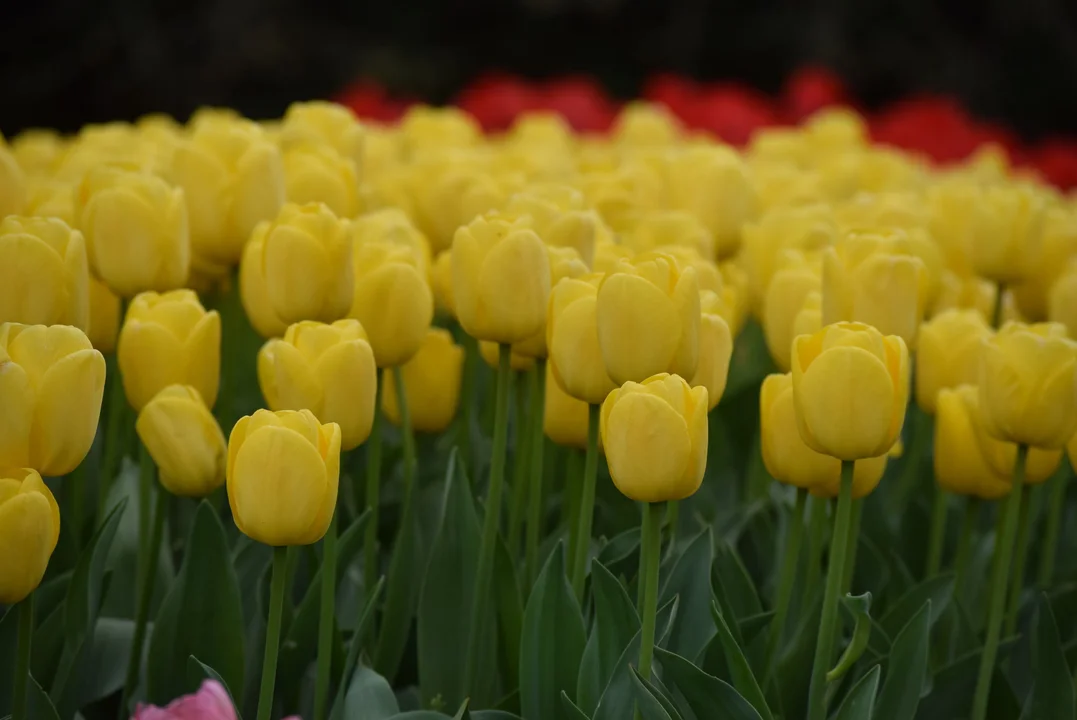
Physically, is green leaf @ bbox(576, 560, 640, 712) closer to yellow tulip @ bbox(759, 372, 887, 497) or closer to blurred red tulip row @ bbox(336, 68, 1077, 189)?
yellow tulip @ bbox(759, 372, 887, 497)

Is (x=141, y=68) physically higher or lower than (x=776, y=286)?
lower

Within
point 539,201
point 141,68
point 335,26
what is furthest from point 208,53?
point 539,201

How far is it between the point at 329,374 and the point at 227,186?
1.65 feet

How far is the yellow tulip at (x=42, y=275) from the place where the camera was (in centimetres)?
125

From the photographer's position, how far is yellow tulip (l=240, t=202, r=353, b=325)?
132cm

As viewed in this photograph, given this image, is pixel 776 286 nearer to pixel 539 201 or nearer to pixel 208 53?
pixel 539 201

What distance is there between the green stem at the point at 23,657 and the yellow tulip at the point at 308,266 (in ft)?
1.31

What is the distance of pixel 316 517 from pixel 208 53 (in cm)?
542

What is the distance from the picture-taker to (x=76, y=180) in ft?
6.05

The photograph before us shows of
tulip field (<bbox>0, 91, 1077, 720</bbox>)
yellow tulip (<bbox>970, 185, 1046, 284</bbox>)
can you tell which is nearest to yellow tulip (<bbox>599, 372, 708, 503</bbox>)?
tulip field (<bbox>0, 91, 1077, 720</bbox>)

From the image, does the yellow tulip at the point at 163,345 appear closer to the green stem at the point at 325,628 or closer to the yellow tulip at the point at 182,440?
the yellow tulip at the point at 182,440

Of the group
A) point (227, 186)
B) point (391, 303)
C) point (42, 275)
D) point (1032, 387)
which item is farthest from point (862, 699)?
point (227, 186)

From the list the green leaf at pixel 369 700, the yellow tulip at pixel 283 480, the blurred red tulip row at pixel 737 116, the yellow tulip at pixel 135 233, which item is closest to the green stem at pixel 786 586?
the green leaf at pixel 369 700

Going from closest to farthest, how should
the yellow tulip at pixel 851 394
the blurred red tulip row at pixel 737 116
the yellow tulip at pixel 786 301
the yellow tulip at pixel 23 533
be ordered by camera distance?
the yellow tulip at pixel 23 533, the yellow tulip at pixel 851 394, the yellow tulip at pixel 786 301, the blurred red tulip row at pixel 737 116
